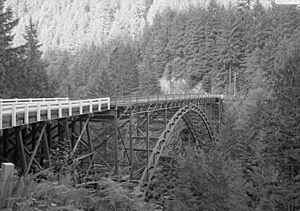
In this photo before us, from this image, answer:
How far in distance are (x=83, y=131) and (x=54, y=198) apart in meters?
7.90

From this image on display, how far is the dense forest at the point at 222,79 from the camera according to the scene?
62.9ft

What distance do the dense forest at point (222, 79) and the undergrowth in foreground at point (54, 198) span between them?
971 cm

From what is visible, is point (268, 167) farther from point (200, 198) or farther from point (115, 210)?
point (115, 210)

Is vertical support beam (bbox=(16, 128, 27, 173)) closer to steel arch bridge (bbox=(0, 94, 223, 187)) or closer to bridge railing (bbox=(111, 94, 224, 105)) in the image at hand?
steel arch bridge (bbox=(0, 94, 223, 187))

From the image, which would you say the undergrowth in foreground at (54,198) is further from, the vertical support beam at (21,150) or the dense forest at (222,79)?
the dense forest at (222,79)

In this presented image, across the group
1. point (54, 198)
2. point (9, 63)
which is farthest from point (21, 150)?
point (9, 63)

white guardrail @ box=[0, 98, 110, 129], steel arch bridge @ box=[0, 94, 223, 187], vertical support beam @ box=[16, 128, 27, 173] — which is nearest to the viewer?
white guardrail @ box=[0, 98, 110, 129]

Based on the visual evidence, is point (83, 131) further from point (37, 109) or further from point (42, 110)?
point (37, 109)

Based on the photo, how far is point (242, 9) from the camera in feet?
224

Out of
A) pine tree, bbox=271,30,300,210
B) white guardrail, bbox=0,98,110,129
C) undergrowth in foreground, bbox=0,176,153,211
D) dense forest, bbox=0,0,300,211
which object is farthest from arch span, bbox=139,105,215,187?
undergrowth in foreground, bbox=0,176,153,211

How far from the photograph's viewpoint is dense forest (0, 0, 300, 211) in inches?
755

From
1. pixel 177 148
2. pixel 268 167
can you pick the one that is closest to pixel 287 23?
pixel 177 148

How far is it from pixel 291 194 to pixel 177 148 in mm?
23874

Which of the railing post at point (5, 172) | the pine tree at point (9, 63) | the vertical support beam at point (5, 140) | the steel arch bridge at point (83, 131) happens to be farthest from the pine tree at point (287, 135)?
the pine tree at point (9, 63)
